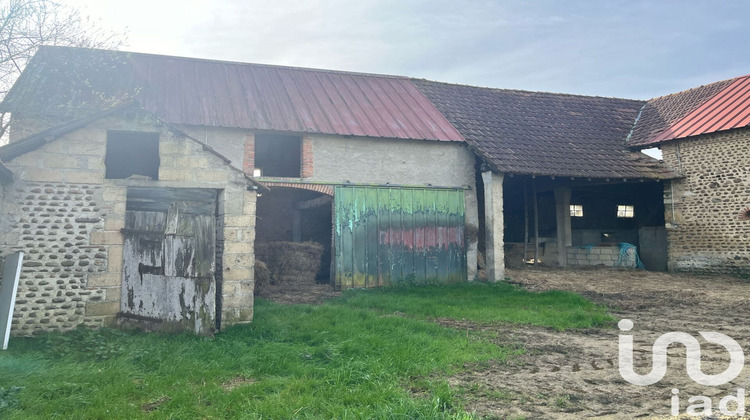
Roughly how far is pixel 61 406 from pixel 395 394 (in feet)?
9.62

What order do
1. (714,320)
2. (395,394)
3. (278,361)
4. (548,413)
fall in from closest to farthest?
1. (548,413)
2. (395,394)
3. (278,361)
4. (714,320)

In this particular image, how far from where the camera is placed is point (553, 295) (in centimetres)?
1087

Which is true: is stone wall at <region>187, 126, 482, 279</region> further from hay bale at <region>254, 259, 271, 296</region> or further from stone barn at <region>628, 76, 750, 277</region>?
stone barn at <region>628, 76, 750, 277</region>

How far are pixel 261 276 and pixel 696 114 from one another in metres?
14.5

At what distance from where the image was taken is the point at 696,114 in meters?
15.9

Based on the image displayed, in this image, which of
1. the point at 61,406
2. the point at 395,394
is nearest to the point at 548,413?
the point at 395,394

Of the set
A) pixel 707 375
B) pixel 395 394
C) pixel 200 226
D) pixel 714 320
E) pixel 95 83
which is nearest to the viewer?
pixel 395 394

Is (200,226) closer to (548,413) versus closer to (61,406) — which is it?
(61,406)

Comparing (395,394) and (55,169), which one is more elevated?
(55,169)

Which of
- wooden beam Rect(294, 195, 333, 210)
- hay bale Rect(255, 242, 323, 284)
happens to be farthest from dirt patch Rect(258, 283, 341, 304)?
wooden beam Rect(294, 195, 333, 210)

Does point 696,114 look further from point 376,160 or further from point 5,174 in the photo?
point 5,174

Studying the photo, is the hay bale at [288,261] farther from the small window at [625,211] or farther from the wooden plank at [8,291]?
the small window at [625,211]

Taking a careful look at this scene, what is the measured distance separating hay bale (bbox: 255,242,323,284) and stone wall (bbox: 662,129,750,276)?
11.4 metres

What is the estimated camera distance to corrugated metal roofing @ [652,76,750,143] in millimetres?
14406
